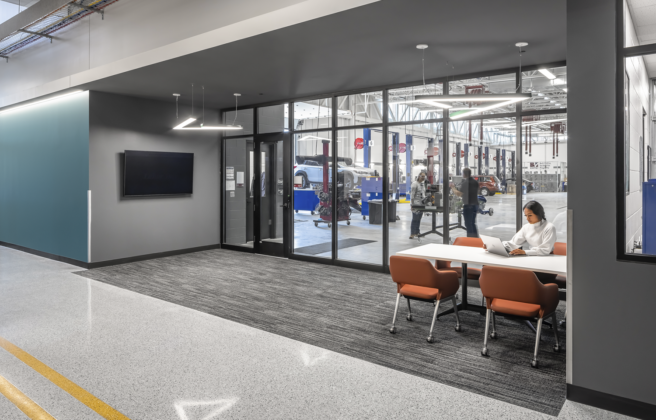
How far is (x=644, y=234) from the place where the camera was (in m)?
2.83

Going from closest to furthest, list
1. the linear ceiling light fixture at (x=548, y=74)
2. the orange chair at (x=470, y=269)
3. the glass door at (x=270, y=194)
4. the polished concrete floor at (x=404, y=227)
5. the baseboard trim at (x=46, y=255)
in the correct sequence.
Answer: the orange chair at (x=470, y=269), the polished concrete floor at (x=404, y=227), the linear ceiling light fixture at (x=548, y=74), the baseboard trim at (x=46, y=255), the glass door at (x=270, y=194)

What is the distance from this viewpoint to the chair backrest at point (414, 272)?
3.91 metres

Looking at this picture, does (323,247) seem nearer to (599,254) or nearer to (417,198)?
(417,198)

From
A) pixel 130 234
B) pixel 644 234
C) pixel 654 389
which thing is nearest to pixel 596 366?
pixel 654 389

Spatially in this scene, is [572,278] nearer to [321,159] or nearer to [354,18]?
[354,18]

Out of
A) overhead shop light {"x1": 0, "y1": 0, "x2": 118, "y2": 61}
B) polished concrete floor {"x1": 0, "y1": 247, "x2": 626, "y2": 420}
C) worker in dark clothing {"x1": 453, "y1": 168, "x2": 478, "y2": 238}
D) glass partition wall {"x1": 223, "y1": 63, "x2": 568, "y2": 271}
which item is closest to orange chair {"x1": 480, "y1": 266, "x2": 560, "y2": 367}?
polished concrete floor {"x1": 0, "y1": 247, "x2": 626, "y2": 420}

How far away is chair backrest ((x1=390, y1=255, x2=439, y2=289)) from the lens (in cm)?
391

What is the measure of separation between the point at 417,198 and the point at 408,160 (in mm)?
619

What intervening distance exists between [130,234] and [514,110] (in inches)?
263

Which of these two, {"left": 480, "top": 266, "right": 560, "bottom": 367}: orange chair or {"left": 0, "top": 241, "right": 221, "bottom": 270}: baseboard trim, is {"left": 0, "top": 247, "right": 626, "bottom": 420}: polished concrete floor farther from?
{"left": 0, "top": 241, "right": 221, "bottom": 270}: baseboard trim

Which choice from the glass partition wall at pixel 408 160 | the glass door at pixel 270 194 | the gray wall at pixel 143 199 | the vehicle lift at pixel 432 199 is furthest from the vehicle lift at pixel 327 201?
the gray wall at pixel 143 199

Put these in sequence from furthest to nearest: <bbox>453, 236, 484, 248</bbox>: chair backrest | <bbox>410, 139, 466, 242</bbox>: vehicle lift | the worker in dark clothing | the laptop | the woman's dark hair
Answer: <bbox>410, 139, 466, 242</bbox>: vehicle lift, the worker in dark clothing, <bbox>453, 236, 484, 248</bbox>: chair backrest, the woman's dark hair, the laptop

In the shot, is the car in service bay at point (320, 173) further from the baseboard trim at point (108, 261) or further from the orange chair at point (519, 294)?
the orange chair at point (519, 294)

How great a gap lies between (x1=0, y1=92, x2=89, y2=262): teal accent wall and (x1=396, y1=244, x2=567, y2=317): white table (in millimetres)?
5927
